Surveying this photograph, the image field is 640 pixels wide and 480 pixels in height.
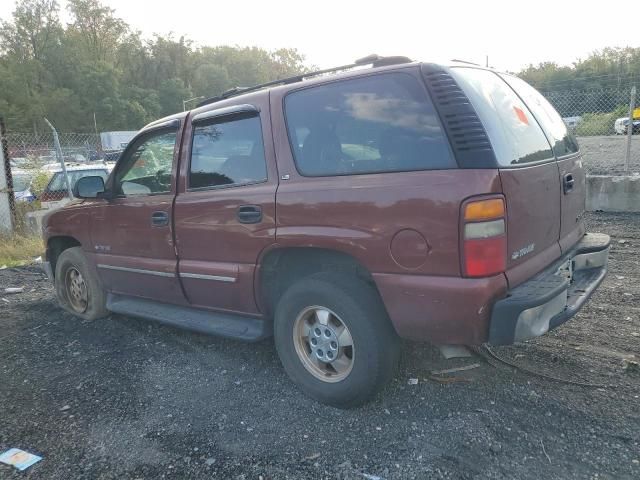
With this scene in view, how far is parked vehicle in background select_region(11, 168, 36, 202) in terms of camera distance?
35.5ft

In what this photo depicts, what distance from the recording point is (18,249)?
882 cm

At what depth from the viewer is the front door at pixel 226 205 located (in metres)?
3.34

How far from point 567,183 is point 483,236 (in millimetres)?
1102

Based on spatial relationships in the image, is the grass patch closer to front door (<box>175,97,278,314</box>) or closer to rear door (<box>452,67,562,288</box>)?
front door (<box>175,97,278,314</box>)

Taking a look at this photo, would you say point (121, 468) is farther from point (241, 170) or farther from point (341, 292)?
point (241, 170)

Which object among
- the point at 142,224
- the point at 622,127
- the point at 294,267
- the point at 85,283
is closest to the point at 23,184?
the point at 85,283

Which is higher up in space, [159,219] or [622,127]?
[622,127]

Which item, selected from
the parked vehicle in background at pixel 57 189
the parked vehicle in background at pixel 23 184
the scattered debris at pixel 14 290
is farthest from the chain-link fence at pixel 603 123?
the parked vehicle in background at pixel 23 184

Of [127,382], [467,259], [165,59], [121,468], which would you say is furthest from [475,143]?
[165,59]

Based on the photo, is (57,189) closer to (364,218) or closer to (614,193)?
(364,218)

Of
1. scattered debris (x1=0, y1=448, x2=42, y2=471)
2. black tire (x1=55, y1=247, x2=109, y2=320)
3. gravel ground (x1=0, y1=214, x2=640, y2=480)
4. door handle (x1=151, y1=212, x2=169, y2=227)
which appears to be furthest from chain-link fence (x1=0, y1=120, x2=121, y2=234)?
scattered debris (x1=0, y1=448, x2=42, y2=471)

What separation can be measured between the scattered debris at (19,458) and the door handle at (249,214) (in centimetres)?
181

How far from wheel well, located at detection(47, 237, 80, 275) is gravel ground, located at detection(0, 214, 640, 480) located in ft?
4.13

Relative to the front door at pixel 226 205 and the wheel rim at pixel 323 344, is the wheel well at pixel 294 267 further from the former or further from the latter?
the wheel rim at pixel 323 344
